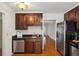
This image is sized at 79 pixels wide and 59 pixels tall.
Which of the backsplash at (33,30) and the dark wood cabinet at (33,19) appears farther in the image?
the backsplash at (33,30)

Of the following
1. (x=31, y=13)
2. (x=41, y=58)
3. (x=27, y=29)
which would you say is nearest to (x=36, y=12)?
(x=31, y=13)

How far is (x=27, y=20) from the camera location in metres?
7.66

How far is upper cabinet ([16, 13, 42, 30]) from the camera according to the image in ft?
25.2

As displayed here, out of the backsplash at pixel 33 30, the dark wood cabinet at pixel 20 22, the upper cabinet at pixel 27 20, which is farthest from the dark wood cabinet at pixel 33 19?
the backsplash at pixel 33 30

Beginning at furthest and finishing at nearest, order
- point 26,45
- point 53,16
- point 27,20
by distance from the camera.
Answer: point 53,16 < point 27,20 < point 26,45

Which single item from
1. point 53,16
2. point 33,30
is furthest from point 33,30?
point 53,16

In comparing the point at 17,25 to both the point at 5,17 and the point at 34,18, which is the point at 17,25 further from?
the point at 5,17

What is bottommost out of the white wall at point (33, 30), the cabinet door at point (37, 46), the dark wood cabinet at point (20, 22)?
the cabinet door at point (37, 46)

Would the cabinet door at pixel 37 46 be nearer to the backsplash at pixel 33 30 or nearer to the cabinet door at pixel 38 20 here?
the backsplash at pixel 33 30

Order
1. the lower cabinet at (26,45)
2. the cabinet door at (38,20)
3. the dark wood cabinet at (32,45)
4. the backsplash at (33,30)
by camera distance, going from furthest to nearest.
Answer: the backsplash at (33,30) < the cabinet door at (38,20) < the dark wood cabinet at (32,45) < the lower cabinet at (26,45)

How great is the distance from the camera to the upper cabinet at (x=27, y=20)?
7672mm

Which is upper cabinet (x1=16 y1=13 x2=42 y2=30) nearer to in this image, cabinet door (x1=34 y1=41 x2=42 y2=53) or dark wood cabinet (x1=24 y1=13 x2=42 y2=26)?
dark wood cabinet (x1=24 y1=13 x2=42 y2=26)

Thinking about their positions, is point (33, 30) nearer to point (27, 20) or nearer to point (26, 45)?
point (27, 20)

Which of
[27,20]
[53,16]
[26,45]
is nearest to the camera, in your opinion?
[26,45]
